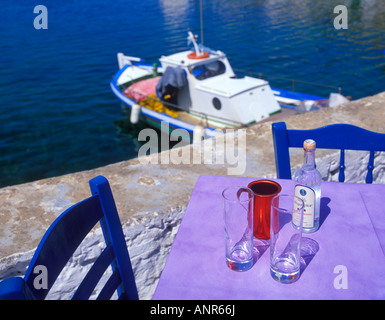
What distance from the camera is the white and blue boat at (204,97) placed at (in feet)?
30.9

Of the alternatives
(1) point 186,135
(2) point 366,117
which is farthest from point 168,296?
(1) point 186,135

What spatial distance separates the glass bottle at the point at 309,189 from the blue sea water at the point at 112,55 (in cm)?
962

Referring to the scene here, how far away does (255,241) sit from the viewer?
152 centimetres

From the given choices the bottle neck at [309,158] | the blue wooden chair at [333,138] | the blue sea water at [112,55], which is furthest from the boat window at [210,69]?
the bottle neck at [309,158]

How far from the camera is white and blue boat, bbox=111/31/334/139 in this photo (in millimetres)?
9422

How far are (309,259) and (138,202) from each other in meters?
1.13

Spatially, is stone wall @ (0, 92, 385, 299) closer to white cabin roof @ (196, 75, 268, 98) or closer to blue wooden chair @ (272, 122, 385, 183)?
blue wooden chair @ (272, 122, 385, 183)

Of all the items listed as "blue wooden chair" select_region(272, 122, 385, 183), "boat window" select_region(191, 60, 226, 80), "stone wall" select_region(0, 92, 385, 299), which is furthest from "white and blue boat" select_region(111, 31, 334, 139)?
"blue wooden chair" select_region(272, 122, 385, 183)

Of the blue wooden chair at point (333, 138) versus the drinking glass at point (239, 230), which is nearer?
the drinking glass at point (239, 230)

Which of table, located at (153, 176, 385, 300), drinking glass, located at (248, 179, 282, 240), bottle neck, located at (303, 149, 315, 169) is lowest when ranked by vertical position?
table, located at (153, 176, 385, 300)

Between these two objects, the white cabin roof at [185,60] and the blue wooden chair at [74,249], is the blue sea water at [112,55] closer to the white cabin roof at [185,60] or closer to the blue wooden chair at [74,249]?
the white cabin roof at [185,60]

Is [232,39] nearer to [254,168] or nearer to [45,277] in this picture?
[254,168]

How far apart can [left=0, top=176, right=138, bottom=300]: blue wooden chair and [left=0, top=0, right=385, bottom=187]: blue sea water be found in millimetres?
9275
